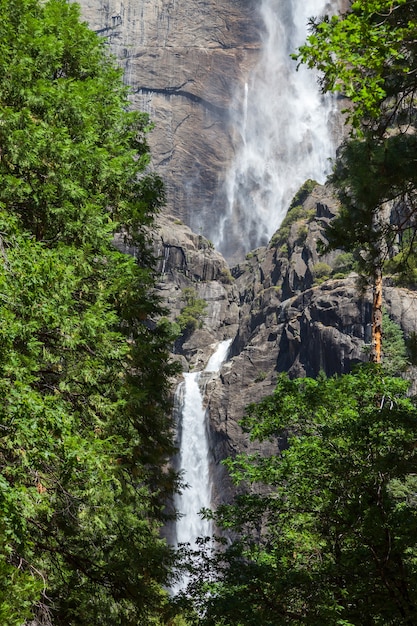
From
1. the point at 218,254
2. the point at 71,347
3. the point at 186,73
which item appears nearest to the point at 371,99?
the point at 71,347

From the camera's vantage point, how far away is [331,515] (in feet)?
24.0

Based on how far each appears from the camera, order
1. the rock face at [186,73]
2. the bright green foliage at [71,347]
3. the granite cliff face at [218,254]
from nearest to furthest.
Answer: the bright green foliage at [71,347] → the granite cliff face at [218,254] → the rock face at [186,73]

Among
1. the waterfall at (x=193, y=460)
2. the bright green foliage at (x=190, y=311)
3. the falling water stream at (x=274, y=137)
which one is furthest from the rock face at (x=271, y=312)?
the falling water stream at (x=274, y=137)

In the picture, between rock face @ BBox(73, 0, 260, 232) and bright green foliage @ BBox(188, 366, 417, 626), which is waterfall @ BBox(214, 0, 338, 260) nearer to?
rock face @ BBox(73, 0, 260, 232)

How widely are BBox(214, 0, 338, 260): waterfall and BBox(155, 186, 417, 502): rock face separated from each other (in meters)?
17.9

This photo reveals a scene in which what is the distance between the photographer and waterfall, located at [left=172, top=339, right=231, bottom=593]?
142ft

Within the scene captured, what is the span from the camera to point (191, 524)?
143ft

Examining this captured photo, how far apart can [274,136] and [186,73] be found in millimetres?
15778

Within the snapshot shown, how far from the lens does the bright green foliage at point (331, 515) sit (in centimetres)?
632

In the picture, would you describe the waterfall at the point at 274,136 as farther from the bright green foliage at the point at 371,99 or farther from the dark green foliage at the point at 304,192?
the bright green foliage at the point at 371,99

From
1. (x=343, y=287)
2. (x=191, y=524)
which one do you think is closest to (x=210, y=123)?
(x=343, y=287)

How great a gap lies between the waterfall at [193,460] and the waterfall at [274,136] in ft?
133

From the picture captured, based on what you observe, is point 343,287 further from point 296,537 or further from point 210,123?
point 210,123

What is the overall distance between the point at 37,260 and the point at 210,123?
298 feet
